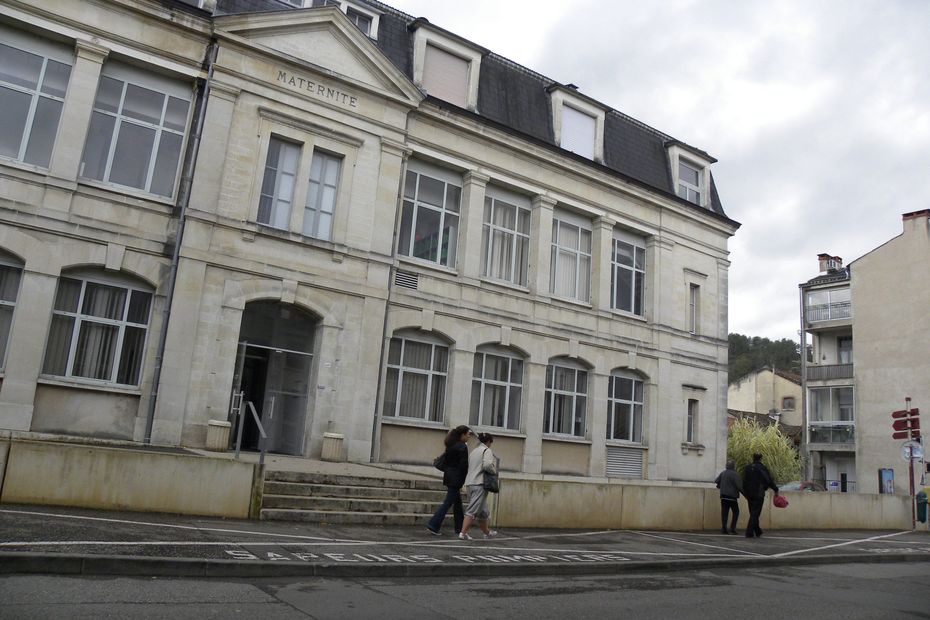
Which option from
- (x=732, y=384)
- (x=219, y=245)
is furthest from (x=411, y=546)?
(x=732, y=384)

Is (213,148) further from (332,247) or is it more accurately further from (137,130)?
(332,247)

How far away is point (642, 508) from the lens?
15.7 m

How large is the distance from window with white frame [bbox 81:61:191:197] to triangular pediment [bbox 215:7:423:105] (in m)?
1.97

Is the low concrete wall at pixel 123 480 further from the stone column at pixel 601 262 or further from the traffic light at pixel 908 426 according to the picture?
the traffic light at pixel 908 426

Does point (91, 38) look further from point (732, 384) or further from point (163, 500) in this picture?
point (732, 384)

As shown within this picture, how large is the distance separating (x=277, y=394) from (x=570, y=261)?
402 inches

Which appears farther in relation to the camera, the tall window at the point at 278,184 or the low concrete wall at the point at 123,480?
the tall window at the point at 278,184

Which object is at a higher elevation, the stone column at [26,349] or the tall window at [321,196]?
the tall window at [321,196]

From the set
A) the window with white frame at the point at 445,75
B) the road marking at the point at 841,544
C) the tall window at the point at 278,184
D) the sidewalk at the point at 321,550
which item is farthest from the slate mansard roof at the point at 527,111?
the sidewalk at the point at 321,550

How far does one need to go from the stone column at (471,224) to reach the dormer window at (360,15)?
15.0ft

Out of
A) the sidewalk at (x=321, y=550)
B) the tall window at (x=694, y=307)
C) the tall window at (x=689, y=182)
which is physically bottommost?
the sidewalk at (x=321, y=550)

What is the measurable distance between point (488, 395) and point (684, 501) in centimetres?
633

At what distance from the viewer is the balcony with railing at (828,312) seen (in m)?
44.8

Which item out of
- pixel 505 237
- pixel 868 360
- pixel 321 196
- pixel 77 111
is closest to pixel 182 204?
pixel 77 111
